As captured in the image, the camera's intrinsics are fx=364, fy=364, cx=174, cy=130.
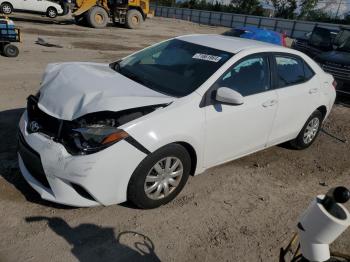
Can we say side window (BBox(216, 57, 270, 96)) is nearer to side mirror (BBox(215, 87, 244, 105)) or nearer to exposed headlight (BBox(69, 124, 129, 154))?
side mirror (BBox(215, 87, 244, 105))

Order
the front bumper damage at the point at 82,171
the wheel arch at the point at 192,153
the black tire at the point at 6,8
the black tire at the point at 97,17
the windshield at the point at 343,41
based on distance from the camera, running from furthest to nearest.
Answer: the black tire at the point at 6,8, the black tire at the point at 97,17, the windshield at the point at 343,41, the wheel arch at the point at 192,153, the front bumper damage at the point at 82,171

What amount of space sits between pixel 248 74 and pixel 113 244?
240 cm

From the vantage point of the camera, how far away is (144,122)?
3279 mm

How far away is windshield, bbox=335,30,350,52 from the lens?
33.8 feet

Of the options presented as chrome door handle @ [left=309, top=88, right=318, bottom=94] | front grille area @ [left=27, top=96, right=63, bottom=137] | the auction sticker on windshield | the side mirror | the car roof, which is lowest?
front grille area @ [left=27, top=96, right=63, bottom=137]

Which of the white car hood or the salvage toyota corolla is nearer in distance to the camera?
the salvage toyota corolla

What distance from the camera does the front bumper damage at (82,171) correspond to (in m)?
3.10

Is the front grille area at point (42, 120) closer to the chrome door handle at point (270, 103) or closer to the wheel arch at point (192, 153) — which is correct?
the wheel arch at point (192, 153)

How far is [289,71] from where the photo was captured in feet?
15.8

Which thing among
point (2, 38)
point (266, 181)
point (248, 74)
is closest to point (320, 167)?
point (266, 181)

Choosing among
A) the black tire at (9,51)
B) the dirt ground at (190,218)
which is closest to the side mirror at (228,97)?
the dirt ground at (190,218)

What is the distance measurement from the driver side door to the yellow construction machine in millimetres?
17777

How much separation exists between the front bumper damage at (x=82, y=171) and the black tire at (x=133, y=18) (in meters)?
20.3

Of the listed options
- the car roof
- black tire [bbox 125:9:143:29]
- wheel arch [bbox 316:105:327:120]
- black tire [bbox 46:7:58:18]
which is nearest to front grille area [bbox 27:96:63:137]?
the car roof
